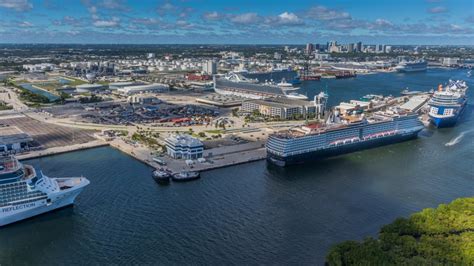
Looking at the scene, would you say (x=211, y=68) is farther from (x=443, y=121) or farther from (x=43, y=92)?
(x=443, y=121)

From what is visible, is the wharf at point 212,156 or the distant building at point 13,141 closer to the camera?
the wharf at point 212,156

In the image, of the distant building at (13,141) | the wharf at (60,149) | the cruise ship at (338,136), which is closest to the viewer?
the cruise ship at (338,136)

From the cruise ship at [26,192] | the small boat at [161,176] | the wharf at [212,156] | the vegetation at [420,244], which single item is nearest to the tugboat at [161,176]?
the small boat at [161,176]

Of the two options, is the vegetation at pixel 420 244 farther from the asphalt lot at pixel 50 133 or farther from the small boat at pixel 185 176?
the asphalt lot at pixel 50 133

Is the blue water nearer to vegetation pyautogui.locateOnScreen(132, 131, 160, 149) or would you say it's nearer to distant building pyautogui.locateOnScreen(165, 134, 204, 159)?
vegetation pyautogui.locateOnScreen(132, 131, 160, 149)

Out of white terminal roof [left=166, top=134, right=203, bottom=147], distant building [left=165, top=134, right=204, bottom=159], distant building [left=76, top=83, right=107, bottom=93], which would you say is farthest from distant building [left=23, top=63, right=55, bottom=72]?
distant building [left=165, top=134, right=204, bottom=159]

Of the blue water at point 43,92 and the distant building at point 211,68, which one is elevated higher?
the distant building at point 211,68

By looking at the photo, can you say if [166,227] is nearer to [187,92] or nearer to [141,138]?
[141,138]
